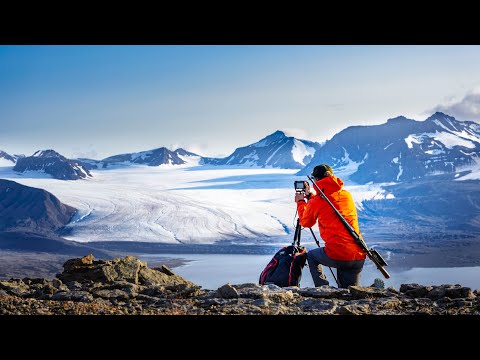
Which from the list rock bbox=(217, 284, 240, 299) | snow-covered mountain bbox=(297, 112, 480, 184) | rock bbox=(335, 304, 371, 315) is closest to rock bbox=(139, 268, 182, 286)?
rock bbox=(217, 284, 240, 299)

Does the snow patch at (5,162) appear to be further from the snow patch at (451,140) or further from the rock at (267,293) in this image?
the rock at (267,293)

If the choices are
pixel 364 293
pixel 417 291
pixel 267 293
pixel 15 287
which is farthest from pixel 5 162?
pixel 364 293

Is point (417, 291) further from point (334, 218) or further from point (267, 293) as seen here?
point (267, 293)

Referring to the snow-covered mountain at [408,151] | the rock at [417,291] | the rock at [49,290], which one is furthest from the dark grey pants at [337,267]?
the snow-covered mountain at [408,151]
